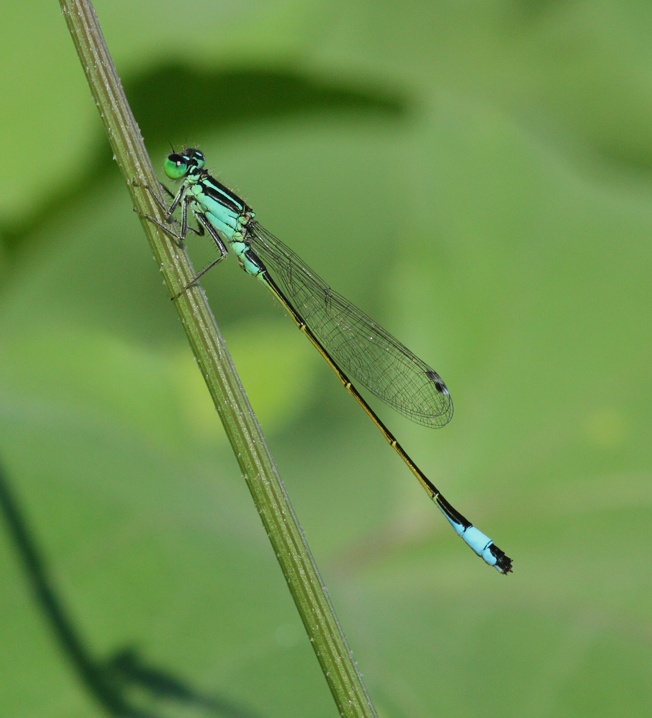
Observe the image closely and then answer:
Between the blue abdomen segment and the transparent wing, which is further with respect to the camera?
the transparent wing

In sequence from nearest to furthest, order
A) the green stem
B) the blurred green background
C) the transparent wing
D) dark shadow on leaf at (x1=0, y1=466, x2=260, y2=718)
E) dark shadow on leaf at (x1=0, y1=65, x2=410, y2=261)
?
the green stem → dark shadow on leaf at (x1=0, y1=466, x2=260, y2=718) → the blurred green background → dark shadow on leaf at (x1=0, y1=65, x2=410, y2=261) → the transparent wing

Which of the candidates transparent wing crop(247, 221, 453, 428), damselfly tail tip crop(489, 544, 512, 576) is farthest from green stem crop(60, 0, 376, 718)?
transparent wing crop(247, 221, 453, 428)

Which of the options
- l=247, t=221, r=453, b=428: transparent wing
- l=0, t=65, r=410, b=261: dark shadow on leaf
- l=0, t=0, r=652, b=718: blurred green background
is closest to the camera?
l=0, t=0, r=652, b=718: blurred green background

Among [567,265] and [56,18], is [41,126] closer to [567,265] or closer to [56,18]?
[56,18]

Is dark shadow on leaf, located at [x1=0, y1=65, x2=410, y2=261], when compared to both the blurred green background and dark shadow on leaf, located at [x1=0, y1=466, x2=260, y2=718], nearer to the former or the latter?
the blurred green background

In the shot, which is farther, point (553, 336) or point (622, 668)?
point (553, 336)

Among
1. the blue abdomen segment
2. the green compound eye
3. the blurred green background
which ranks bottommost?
the blue abdomen segment

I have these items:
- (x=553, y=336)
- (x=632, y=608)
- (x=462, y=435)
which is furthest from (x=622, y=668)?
(x=553, y=336)
